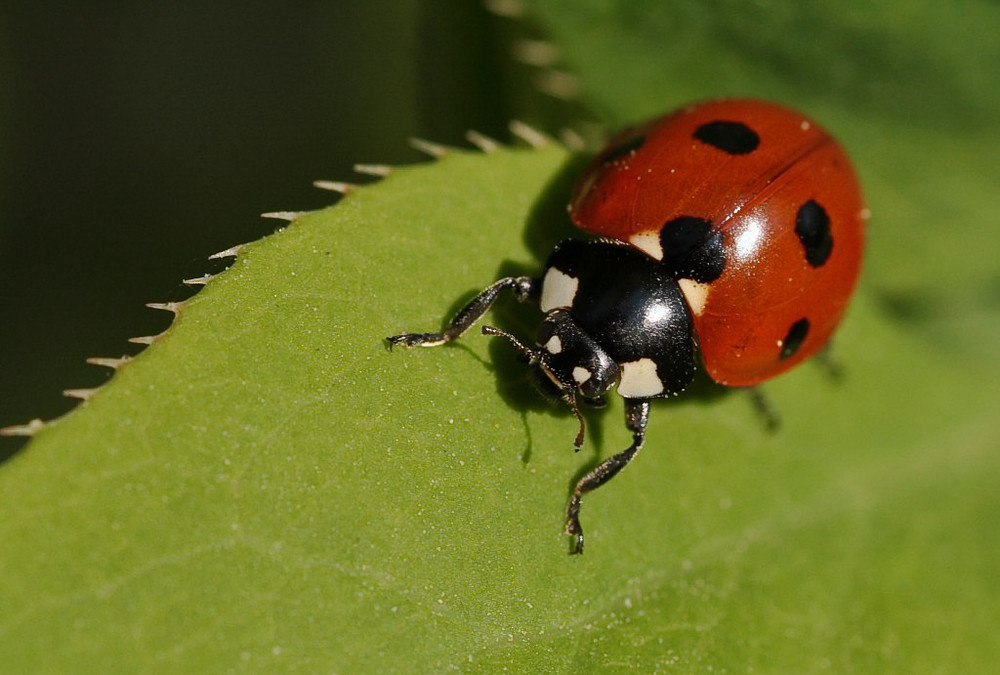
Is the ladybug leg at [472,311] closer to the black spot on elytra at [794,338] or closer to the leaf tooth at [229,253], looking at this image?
the leaf tooth at [229,253]

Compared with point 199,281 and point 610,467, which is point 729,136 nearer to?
point 610,467

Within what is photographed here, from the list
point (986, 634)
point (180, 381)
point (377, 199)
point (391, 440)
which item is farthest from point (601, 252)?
point (986, 634)

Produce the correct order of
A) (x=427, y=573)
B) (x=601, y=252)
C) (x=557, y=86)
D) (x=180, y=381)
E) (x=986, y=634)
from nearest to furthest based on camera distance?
(x=180, y=381) < (x=427, y=573) < (x=601, y=252) < (x=986, y=634) < (x=557, y=86)

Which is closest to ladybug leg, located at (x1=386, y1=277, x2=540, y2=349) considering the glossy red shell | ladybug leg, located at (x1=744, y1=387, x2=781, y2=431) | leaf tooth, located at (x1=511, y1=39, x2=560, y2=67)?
the glossy red shell

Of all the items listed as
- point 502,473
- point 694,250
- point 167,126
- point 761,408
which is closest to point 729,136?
point 694,250

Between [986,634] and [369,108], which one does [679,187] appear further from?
[369,108]

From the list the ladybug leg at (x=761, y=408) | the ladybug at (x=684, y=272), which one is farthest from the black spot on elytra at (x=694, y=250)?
the ladybug leg at (x=761, y=408)

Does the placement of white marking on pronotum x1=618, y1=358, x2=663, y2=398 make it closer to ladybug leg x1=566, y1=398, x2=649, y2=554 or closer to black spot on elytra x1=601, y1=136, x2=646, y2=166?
ladybug leg x1=566, y1=398, x2=649, y2=554
